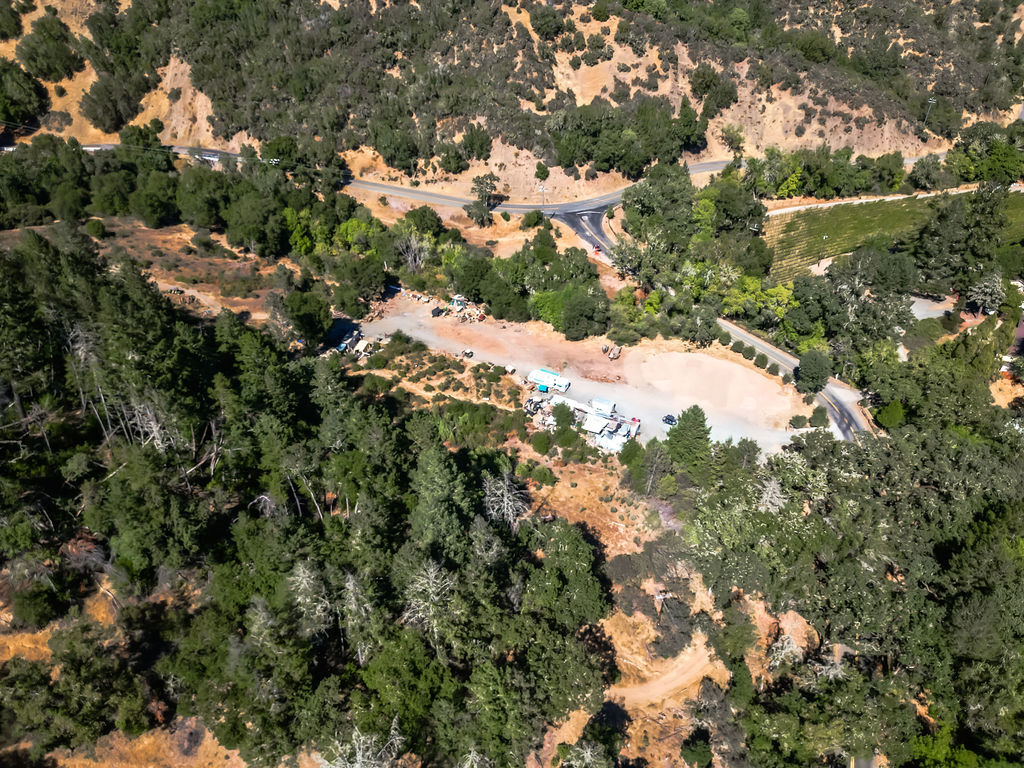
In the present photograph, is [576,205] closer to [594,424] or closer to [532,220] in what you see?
[532,220]

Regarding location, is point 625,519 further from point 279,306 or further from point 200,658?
point 279,306

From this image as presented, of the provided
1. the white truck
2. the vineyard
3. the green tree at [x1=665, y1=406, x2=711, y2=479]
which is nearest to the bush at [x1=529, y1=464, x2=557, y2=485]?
the white truck

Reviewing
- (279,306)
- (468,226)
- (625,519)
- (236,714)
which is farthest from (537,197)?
(236,714)

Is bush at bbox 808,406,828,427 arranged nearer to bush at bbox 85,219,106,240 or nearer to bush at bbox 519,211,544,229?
bush at bbox 519,211,544,229

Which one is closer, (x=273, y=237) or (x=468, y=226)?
(x=273, y=237)

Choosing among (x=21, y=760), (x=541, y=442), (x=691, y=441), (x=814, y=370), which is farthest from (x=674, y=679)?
(x=21, y=760)
